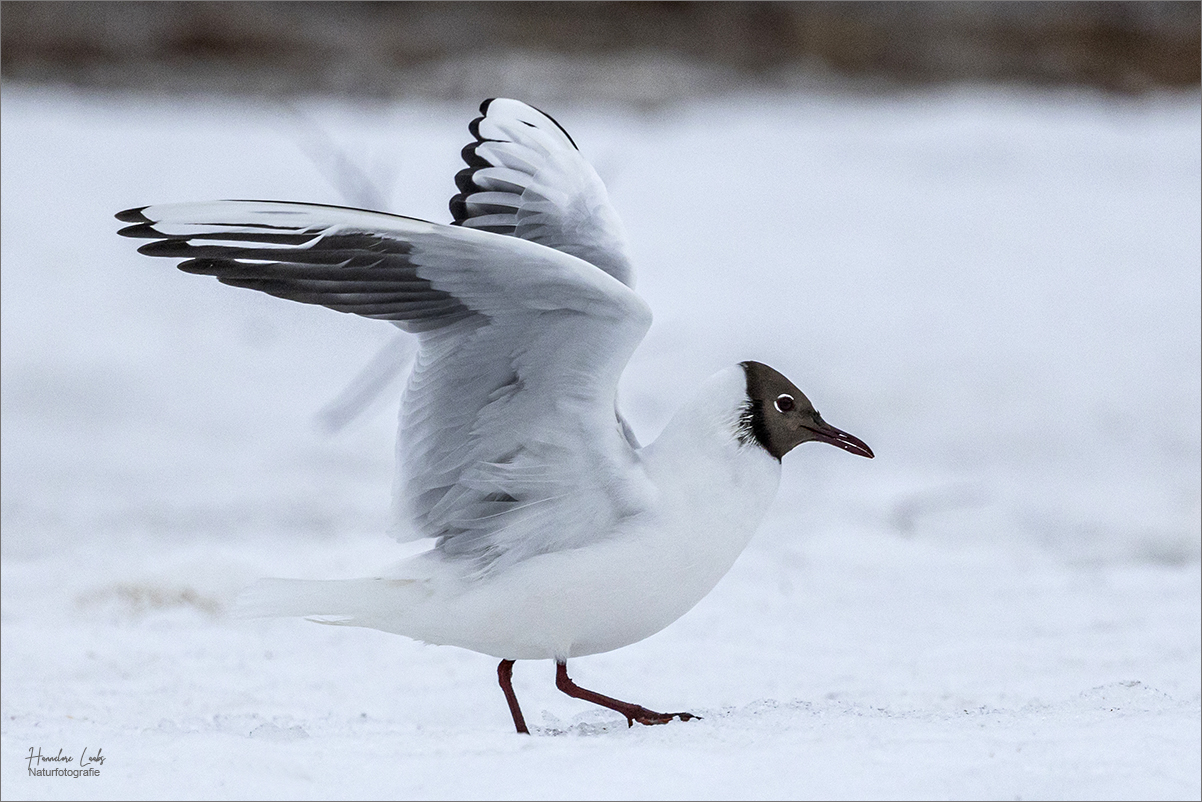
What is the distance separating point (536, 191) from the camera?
3336 mm

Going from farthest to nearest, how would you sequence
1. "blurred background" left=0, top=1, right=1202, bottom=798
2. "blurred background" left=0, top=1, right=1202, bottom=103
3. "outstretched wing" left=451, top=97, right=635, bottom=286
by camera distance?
"blurred background" left=0, top=1, right=1202, bottom=103, "outstretched wing" left=451, top=97, right=635, bottom=286, "blurred background" left=0, top=1, right=1202, bottom=798

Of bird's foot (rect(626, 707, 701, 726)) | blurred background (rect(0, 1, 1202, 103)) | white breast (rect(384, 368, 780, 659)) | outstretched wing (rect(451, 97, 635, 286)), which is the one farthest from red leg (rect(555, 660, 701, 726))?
blurred background (rect(0, 1, 1202, 103))

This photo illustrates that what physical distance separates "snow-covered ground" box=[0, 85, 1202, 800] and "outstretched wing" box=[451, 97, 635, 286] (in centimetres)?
110

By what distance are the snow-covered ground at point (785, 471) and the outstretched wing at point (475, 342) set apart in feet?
1.57

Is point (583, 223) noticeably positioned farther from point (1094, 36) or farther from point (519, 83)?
point (1094, 36)

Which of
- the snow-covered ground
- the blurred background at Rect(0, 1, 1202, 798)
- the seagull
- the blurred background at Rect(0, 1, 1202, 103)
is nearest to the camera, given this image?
the snow-covered ground

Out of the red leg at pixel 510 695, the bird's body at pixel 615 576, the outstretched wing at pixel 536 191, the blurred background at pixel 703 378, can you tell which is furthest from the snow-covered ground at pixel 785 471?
the outstretched wing at pixel 536 191

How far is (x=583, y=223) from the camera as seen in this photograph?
331 cm

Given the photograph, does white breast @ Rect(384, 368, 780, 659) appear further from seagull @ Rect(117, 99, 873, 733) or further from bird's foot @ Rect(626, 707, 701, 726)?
bird's foot @ Rect(626, 707, 701, 726)

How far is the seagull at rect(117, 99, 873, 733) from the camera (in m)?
2.70

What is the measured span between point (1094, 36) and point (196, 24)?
27.8ft

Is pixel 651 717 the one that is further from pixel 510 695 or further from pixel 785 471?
pixel 785 471

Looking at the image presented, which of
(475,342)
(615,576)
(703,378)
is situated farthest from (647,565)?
(703,378)

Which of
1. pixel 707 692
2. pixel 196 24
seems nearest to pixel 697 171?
pixel 196 24
